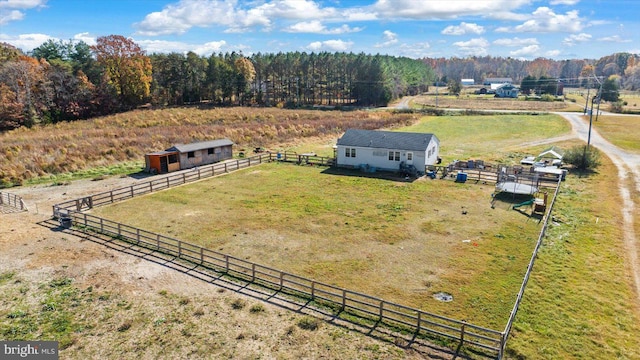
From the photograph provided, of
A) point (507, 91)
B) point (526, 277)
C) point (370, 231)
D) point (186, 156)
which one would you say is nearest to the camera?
point (526, 277)

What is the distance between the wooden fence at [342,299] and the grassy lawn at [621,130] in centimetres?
4777

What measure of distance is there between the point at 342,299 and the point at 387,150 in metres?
24.3

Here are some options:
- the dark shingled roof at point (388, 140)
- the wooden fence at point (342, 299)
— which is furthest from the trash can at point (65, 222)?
the dark shingled roof at point (388, 140)

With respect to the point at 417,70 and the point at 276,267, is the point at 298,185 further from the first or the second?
the point at 417,70

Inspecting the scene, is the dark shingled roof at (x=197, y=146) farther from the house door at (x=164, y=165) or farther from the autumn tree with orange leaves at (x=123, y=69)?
the autumn tree with orange leaves at (x=123, y=69)

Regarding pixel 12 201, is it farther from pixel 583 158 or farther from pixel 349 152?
pixel 583 158

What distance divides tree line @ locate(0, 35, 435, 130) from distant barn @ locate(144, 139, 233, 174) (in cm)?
3650

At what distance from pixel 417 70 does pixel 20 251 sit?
156 metres

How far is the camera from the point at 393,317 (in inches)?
610

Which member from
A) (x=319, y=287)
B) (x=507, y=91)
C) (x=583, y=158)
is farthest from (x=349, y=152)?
(x=507, y=91)

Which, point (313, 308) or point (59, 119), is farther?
point (59, 119)

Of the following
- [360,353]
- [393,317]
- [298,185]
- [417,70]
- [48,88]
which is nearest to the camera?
[360,353]

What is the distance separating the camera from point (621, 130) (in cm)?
6156

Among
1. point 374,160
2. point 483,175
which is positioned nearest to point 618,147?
point 483,175
